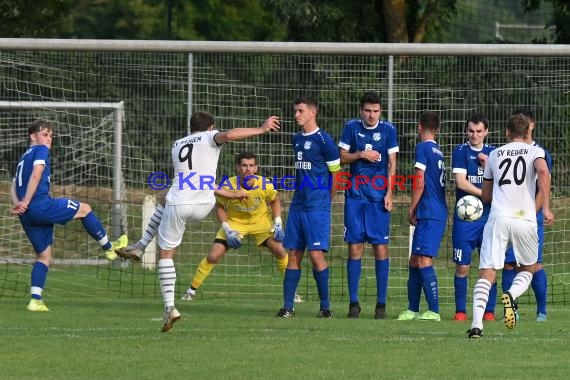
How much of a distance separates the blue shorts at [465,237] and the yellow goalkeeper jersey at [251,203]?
9.01 ft

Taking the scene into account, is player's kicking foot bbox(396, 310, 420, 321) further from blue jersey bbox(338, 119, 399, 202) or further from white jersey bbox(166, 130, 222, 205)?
white jersey bbox(166, 130, 222, 205)

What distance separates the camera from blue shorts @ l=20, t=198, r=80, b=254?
47.1ft

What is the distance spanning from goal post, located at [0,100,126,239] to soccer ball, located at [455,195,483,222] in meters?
5.31

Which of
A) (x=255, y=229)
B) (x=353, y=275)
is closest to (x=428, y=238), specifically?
(x=353, y=275)

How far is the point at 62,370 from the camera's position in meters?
9.70

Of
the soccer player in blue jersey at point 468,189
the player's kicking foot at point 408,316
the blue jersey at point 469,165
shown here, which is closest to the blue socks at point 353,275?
the player's kicking foot at point 408,316

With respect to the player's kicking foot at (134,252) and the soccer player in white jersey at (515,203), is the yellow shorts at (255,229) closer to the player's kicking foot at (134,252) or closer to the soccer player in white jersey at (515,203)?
the player's kicking foot at (134,252)

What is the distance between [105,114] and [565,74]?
6.26 m

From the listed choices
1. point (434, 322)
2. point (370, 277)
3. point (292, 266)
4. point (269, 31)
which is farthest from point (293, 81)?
point (269, 31)

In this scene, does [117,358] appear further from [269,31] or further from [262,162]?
[269,31]

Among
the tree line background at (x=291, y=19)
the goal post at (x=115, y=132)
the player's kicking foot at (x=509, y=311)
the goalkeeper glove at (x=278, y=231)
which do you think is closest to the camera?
the player's kicking foot at (x=509, y=311)

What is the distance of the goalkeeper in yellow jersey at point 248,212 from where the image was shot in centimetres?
1535

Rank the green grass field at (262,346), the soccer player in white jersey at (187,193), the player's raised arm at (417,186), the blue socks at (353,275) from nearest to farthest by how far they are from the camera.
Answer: the green grass field at (262,346) < the soccer player in white jersey at (187,193) < the player's raised arm at (417,186) < the blue socks at (353,275)

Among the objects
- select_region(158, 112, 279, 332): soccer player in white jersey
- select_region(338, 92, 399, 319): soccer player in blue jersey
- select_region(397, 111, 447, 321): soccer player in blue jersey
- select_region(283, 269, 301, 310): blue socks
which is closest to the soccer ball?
select_region(397, 111, 447, 321): soccer player in blue jersey
